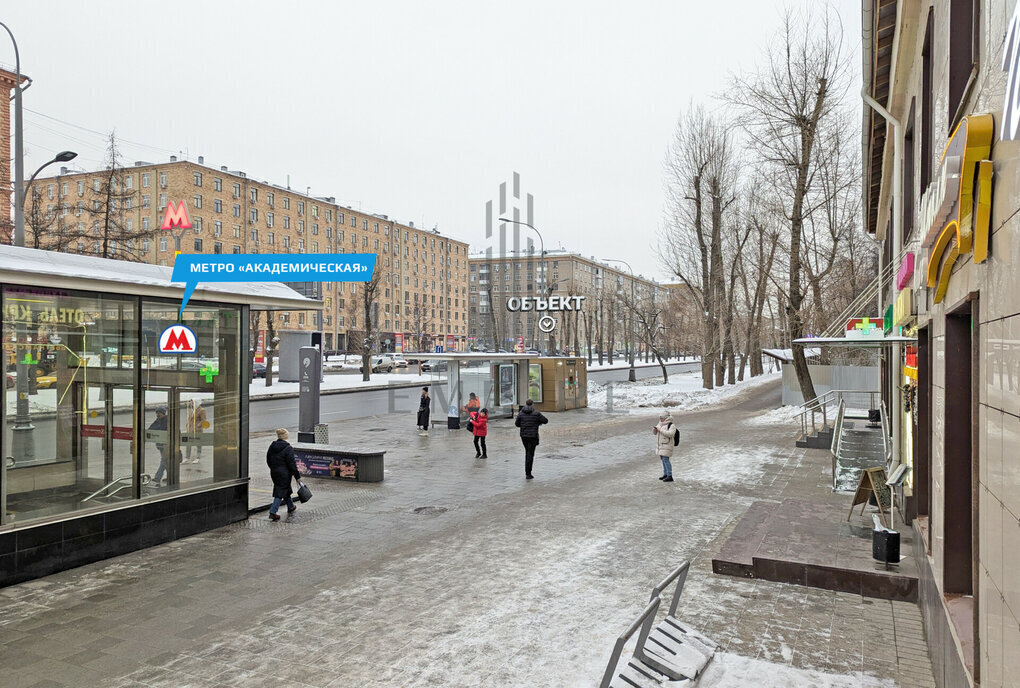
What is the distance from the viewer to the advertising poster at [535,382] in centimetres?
2892

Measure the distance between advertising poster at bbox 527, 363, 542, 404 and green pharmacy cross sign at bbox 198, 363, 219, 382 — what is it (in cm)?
1907

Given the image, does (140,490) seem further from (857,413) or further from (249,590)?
(857,413)

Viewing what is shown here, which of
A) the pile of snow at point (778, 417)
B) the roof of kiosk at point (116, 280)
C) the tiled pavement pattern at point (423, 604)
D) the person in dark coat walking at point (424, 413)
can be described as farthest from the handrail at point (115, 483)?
the pile of snow at point (778, 417)

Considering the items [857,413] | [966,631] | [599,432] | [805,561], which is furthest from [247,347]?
[857,413]

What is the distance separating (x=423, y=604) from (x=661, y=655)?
2673 mm

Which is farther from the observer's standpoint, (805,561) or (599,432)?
(599,432)

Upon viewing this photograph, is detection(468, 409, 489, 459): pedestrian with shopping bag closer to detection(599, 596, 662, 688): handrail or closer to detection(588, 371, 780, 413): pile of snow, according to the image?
detection(599, 596, 662, 688): handrail

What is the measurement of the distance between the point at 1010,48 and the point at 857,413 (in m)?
21.8

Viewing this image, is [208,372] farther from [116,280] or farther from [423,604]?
[423,604]

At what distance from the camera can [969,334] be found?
4.70m

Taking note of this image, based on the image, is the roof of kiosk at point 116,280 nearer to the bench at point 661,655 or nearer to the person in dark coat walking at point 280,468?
the person in dark coat walking at point 280,468

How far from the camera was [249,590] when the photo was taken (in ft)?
25.2

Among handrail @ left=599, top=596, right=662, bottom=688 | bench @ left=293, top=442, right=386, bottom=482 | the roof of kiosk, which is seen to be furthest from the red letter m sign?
bench @ left=293, top=442, right=386, bottom=482

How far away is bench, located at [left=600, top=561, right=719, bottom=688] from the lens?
17.4 feet
